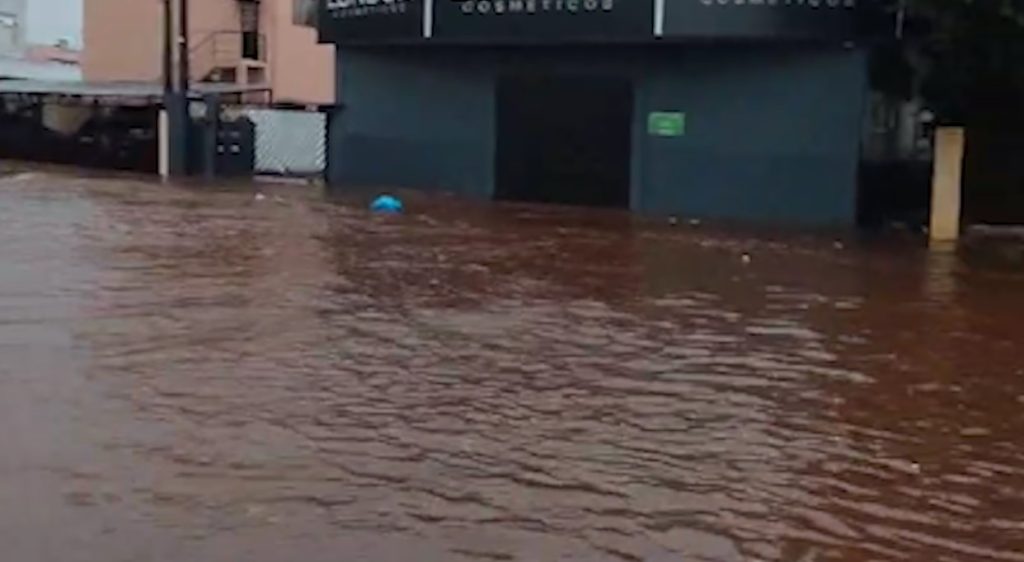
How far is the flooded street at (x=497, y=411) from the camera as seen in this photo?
5.88 meters

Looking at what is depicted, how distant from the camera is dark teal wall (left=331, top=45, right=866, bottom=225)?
23531 mm

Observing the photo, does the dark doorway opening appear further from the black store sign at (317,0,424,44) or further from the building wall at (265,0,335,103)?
the building wall at (265,0,335,103)

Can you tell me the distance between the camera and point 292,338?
33.9 feet

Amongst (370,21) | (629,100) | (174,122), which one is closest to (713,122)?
(629,100)

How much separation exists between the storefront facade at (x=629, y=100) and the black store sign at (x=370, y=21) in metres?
0.04

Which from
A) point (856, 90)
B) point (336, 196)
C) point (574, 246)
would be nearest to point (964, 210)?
point (856, 90)

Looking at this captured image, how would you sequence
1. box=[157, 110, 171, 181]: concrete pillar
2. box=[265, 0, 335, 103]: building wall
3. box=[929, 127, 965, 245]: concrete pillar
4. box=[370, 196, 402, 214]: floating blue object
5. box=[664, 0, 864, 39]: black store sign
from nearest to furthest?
box=[929, 127, 965, 245]: concrete pillar → box=[664, 0, 864, 39]: black store sign → box=[370, 196, 402, 214]: floating blue object → box=[157, 110, 171, 181]: concrete pillar → box=[265, 0, 335, 103]: building wall

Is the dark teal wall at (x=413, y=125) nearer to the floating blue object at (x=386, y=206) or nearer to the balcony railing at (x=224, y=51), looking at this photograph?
the floating blue object at (x=386, y=206)

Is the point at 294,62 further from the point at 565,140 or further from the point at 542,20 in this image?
the point at 542,20

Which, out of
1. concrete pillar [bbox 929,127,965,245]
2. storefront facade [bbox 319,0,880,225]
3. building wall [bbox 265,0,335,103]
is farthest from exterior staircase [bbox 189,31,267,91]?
concrete pillar [bbox 929,127,965,245]

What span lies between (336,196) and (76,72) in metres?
35.1

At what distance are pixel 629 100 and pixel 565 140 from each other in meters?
1.50

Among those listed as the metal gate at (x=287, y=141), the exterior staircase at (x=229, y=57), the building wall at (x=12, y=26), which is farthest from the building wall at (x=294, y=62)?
the building wall at (x=12, y=26)

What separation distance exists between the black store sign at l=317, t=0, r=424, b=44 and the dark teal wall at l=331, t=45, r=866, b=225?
90cm
